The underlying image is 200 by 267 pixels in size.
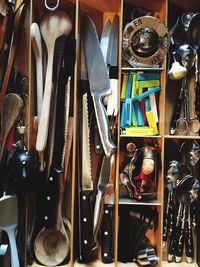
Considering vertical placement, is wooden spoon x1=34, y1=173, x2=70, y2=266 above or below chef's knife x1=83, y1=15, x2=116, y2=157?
below

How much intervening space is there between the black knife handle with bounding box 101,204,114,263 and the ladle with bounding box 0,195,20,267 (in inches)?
12.7

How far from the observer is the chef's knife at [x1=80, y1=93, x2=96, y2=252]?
1235 mm

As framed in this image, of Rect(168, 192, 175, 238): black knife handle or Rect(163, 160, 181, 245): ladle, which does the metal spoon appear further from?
Rect(168, 192, 175, 238): black knife handle

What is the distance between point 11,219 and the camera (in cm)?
115

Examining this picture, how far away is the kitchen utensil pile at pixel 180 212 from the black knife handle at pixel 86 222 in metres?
0.29

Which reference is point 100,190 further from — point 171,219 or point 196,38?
point 196,38

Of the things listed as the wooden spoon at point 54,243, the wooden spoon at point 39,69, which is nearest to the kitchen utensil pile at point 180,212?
the wooden spoon at point 54,243

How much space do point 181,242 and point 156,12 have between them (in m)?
0.90

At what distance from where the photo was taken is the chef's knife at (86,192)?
124cm

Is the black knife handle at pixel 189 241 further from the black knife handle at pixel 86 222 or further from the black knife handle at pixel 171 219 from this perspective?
the black knife handle at pixel 86 222

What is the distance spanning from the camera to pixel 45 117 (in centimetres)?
120

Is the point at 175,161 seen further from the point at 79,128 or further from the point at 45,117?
the point at 45,117

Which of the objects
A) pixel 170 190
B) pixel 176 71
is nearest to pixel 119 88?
pixel 176 71

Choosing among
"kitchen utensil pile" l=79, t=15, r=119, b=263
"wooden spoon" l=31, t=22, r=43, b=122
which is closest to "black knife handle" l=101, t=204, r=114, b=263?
"kitchen utensil pile" l=79, t=15, r=119, b=263
